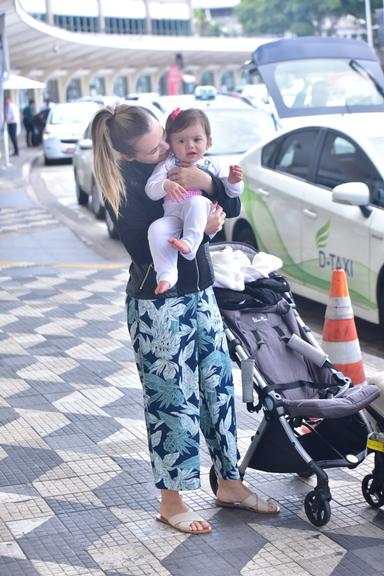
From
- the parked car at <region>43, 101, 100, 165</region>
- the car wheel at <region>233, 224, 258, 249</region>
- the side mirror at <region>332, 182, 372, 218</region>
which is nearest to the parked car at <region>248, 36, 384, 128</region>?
the car wheel at <region>233, 224, 258, 249</region>

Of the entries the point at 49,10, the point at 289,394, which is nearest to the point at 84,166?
the point at 289,394

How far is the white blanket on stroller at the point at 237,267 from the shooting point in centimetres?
505

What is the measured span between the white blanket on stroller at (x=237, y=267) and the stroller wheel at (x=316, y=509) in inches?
37.1

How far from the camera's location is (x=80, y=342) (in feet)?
26.8

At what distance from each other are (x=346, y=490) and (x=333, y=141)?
14.6ft

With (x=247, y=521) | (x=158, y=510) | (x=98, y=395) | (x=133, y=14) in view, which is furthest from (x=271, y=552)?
(x=133, y=14)

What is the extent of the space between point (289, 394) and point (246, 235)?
5185 millimetres

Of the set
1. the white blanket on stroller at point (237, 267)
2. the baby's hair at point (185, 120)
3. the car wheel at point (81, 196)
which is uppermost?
the baby's hair at point (185, 120)

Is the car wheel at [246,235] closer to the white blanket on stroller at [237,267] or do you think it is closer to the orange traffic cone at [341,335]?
the orange traffic cone at [341,335]

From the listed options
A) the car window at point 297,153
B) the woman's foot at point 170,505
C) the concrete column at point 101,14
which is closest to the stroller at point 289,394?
the woman's foot at point 170,505

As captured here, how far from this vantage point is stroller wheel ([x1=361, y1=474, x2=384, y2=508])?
192 inches

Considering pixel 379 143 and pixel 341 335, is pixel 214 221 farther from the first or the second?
pixel 379 143

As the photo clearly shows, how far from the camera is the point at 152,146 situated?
4.62m

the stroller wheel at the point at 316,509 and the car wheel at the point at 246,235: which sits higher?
the car wheel at the point at 246,235
